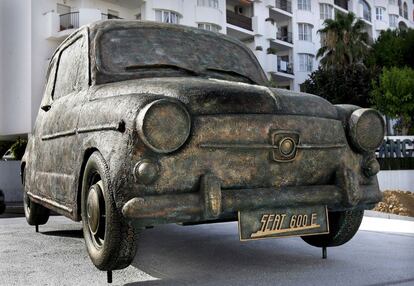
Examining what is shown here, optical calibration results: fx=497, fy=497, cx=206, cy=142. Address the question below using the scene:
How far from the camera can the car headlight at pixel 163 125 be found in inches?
110

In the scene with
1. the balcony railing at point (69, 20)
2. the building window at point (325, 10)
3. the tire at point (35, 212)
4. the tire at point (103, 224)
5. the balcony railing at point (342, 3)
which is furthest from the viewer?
the balcony railing at point (342, 3)

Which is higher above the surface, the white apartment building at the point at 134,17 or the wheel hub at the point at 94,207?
the white apartment building at the point at 134,17

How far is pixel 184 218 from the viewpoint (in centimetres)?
290

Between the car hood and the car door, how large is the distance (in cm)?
50

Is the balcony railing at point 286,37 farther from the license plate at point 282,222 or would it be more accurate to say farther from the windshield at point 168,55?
the license plate at point 282,222

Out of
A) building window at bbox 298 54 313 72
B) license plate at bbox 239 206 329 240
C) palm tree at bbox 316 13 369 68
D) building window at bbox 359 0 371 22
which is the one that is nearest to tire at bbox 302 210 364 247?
license plate at bbox 239 206 329 240

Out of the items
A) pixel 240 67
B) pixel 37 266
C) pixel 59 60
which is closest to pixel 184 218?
pixel 37 266

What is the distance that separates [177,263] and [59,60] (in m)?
2.54

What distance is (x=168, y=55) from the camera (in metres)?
4.10

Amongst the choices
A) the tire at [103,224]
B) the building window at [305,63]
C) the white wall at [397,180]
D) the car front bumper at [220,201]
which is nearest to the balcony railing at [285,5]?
the building window at [305,63]

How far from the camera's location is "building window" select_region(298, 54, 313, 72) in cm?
4166

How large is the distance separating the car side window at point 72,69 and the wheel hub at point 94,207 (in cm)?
106

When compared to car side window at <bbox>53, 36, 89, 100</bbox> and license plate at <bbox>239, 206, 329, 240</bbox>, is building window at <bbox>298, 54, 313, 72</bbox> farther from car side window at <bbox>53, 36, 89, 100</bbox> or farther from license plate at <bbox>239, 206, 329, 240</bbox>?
license plate at <bbox>239, 206, 329, 240</bbox>

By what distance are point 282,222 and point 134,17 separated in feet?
87.2
